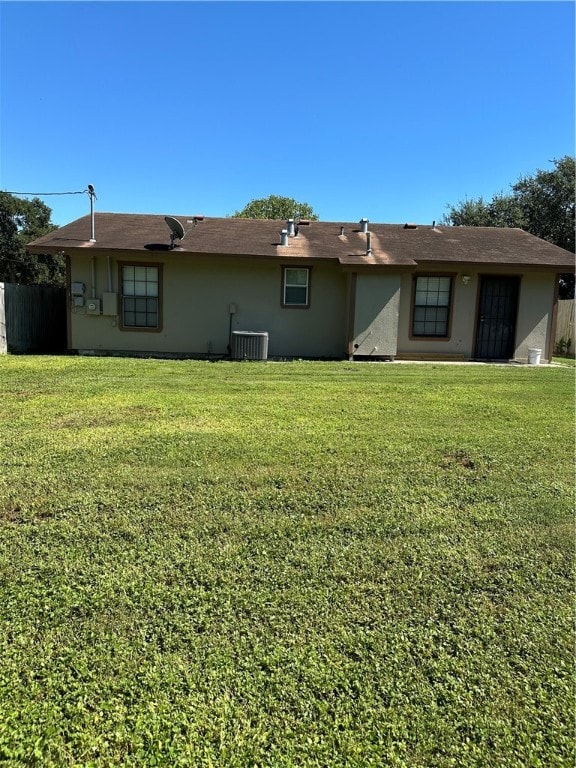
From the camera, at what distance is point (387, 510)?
3514 mm

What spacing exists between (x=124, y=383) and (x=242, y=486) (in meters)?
4.59

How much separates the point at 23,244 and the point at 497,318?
33915mm

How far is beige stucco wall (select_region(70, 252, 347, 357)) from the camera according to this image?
1275 cm

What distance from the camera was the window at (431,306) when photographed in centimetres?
1325

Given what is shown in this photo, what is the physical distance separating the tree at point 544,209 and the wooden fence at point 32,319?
25.1 meters

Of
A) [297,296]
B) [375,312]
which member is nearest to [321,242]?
[297,296]

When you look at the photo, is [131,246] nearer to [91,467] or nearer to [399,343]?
[399,343]

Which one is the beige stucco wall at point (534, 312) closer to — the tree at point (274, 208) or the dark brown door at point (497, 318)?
the dark brown door at point (497, 318)

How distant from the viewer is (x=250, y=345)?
12031 millimetres

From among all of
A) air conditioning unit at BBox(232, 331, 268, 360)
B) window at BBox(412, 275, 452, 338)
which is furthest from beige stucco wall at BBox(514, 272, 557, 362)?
air conditioning unit at BBox(232, 331, 268, 360)

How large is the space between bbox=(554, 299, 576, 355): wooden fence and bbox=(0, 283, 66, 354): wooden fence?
16103 mm

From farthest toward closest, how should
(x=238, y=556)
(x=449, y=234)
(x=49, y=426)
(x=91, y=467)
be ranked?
(x=449, y=234) < (x=49, y=426) < (x=91, y=467) < (x=238, y=556)

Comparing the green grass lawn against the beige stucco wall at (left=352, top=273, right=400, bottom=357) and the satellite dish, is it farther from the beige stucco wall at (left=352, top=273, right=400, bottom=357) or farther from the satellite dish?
the satellite dish

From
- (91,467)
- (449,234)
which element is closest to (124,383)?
(91,467)
